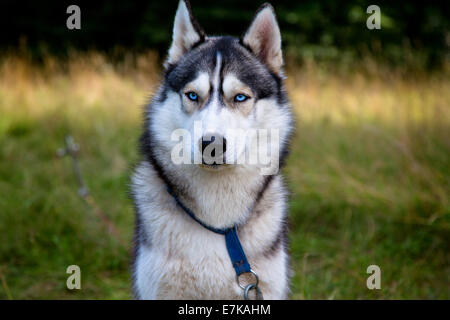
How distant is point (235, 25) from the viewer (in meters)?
12.2

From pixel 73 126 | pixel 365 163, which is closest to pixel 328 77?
pixel 365 163

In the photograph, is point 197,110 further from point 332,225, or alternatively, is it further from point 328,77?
point 328,77

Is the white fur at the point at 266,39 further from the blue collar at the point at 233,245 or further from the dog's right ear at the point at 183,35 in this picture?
the blue collar at the point at 233,245

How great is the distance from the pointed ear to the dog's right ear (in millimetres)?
268

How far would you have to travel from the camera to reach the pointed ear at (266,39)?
2.28 metres

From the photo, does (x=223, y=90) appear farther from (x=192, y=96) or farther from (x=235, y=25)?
(x=235, y=25)

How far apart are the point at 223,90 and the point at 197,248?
0.81 meters

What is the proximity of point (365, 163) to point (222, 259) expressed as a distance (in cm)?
307

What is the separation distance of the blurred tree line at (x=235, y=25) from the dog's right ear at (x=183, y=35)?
8.22 m

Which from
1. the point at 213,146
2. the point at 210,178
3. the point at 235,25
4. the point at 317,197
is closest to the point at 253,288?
the point at 210,178

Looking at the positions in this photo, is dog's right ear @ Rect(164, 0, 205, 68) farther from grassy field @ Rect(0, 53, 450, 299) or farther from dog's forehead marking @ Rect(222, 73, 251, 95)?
grassy field @ Rect(0, 53, 450, 299)

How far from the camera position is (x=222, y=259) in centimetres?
209

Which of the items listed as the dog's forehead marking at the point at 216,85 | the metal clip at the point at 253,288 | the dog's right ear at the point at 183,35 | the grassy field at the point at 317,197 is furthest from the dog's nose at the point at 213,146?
the grassy field at the point at 317,197
